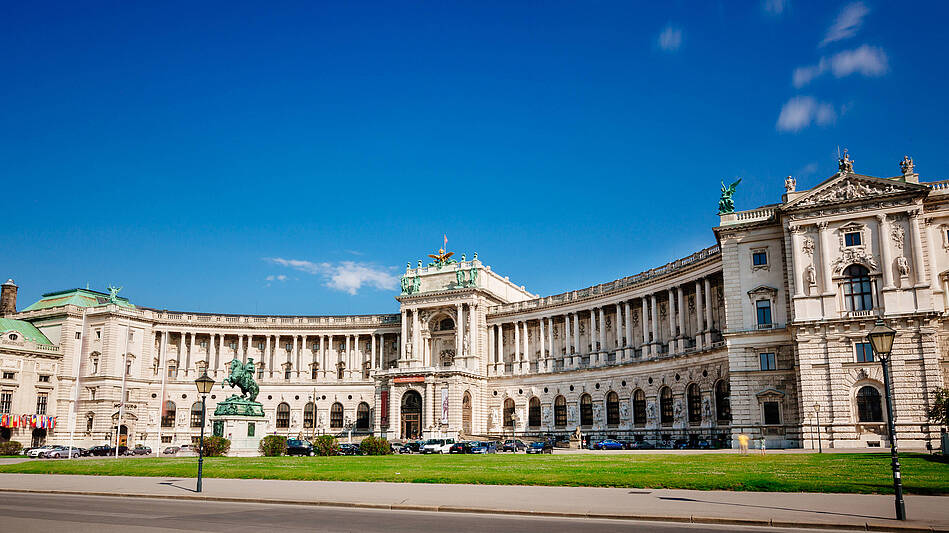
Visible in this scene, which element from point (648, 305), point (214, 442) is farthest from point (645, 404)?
point (214, 442)

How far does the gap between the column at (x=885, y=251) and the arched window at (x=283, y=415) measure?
79237mm

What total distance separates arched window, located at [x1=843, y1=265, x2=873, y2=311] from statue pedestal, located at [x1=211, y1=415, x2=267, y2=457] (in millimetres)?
47459

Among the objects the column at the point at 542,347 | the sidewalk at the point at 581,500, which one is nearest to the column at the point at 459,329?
the column at the point at 542,347

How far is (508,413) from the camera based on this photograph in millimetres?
100125

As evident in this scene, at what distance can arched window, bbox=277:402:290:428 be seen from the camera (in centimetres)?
10925

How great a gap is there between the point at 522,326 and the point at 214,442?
50.8 meters

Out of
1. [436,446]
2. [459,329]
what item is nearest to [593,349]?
[459,329]

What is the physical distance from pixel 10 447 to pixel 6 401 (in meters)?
9.85

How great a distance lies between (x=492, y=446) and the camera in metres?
74.5

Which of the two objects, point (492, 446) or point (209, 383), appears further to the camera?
point (492, 446)

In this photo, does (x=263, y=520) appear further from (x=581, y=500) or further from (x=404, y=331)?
(x=404, y=331)

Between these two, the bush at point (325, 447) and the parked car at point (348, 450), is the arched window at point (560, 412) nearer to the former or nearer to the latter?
the parked car at point (348, 450)

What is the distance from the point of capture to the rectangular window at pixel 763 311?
214 ft

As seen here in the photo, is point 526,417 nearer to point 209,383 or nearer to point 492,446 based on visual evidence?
point 492,446
